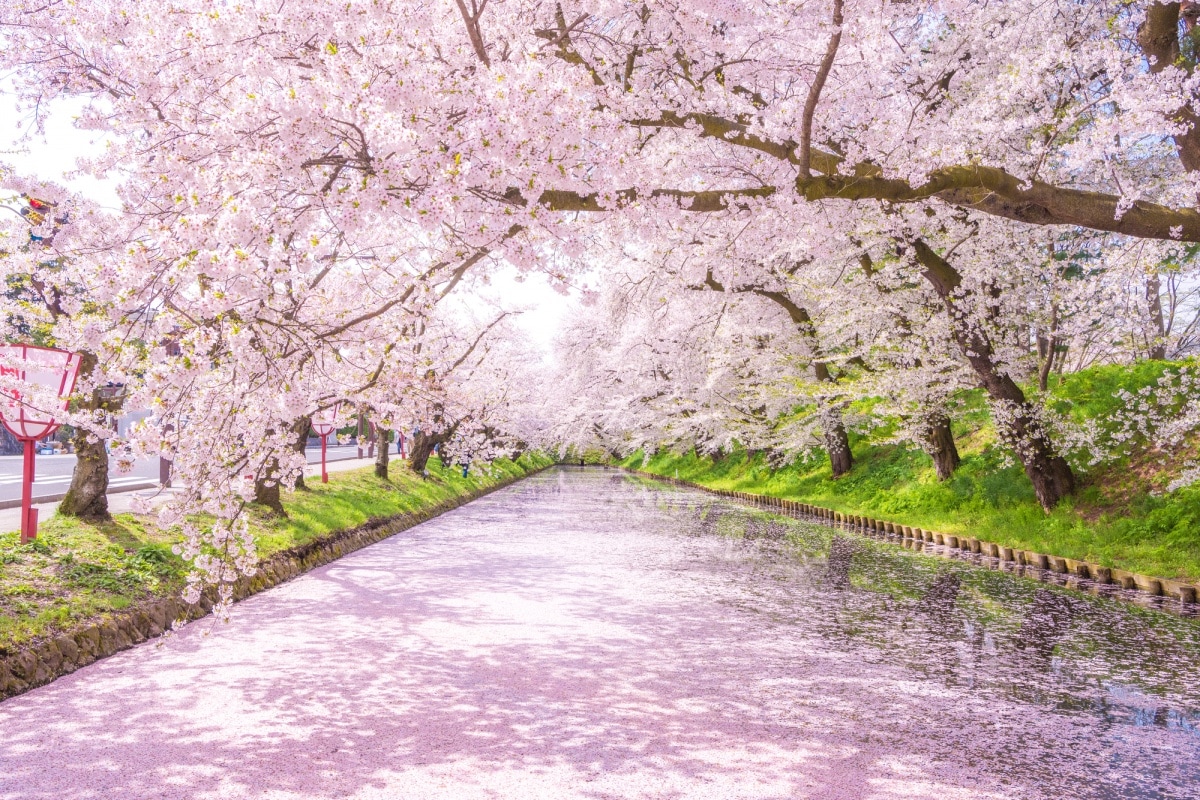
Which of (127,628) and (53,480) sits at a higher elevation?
(53,480)

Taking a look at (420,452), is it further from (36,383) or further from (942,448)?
(36,383)

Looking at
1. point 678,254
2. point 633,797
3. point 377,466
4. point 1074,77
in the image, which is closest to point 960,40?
point 1074,77

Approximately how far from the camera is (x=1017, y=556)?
43.9 feet

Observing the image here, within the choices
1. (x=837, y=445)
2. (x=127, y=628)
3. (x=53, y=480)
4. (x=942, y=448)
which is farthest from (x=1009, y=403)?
(x=53, y=480)

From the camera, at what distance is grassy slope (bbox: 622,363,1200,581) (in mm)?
12023

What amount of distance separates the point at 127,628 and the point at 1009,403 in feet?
45.0

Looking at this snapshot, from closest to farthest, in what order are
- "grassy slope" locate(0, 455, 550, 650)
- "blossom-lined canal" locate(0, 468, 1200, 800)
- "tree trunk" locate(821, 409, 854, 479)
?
"blossom-lined canal" locate(0, 468, 1200, 800) → "grassy slope" locate(0, 455, 550, 650) → "tree trunk" locate(821, 409, 854, 479)

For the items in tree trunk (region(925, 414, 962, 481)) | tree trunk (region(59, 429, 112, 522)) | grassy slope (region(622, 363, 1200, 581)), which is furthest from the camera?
tree trunk (region(925, 414, 962, 481))

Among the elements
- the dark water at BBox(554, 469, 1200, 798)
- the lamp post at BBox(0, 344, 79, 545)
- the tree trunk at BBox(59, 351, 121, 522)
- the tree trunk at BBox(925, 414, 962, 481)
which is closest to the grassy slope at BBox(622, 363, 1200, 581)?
the tree trunk at BBox(925, 414, 962, 481)

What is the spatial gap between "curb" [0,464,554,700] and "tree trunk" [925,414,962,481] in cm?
1300

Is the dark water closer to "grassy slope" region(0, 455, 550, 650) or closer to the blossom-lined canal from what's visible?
the blossom-lined canal

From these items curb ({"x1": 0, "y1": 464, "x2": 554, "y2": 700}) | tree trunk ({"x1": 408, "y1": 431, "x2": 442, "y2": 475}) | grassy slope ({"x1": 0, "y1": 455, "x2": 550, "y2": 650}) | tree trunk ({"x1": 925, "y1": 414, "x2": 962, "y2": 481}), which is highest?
tree trunk ({"x1": 925, "y1": 414, "x2": 962, "y2": 481})

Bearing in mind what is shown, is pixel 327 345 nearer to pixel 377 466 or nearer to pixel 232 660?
pixel 232 660

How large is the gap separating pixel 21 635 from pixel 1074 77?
1548cm
